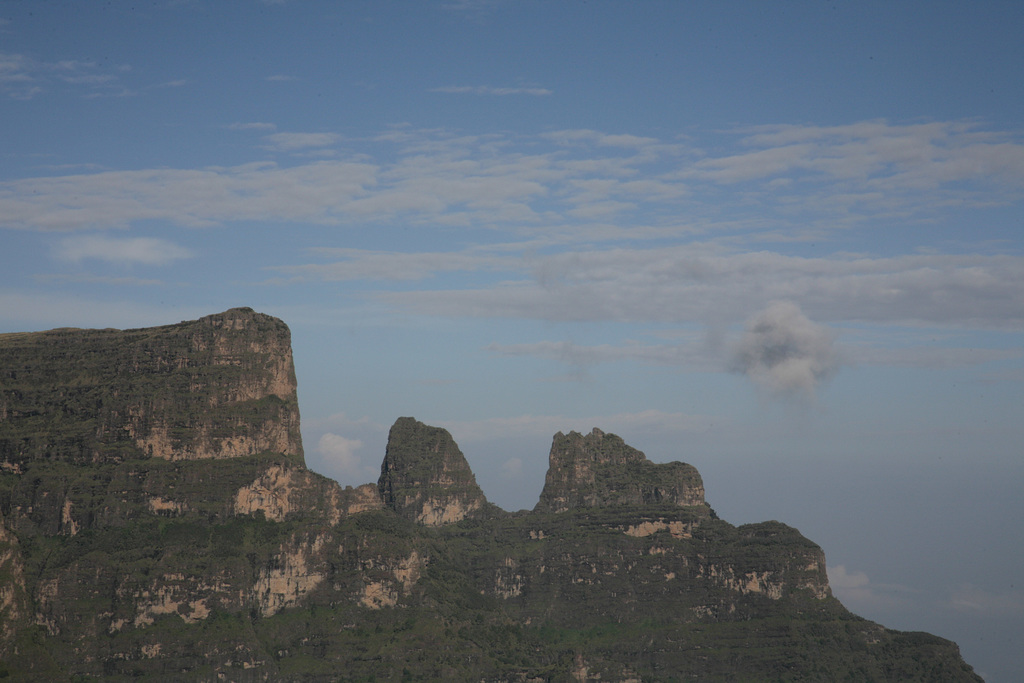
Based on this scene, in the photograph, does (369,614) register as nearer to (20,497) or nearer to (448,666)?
(448,666)

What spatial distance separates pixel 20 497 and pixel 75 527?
8.61 meters

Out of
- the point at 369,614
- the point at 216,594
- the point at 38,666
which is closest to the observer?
the point at 38,666

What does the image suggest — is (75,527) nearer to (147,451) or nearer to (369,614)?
(147,451)

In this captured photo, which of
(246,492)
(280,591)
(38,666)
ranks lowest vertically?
(38,666)

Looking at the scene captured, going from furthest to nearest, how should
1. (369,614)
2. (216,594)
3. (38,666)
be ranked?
(369,614) → (216,594) → (38,666)

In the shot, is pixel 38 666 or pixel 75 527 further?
pixel 75 527

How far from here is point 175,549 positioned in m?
188

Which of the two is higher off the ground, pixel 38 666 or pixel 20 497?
pixel 20 497

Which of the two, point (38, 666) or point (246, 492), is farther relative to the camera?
point (246, 492)

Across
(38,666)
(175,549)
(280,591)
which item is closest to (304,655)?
(280,591)

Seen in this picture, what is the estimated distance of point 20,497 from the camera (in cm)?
19438

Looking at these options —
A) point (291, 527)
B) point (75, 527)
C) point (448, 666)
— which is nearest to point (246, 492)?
point (291, 527)

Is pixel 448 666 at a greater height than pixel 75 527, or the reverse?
pixel 75 527

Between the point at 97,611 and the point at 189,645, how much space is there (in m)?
11.8
